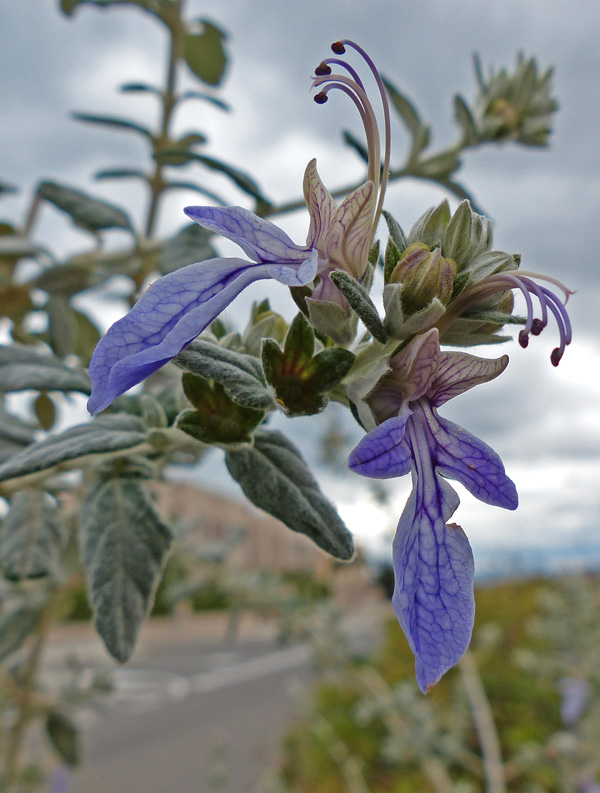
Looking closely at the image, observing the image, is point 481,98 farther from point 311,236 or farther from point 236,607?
point 236,607

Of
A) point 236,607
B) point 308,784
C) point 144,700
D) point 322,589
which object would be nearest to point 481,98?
point 236,607

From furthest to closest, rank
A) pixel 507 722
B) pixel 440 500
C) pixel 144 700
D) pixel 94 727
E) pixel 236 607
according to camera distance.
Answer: pixel 144 700 < pixel 94 727 < pixel 507 722 < pixel 236 607 < pixel 440 500

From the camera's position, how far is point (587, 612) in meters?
3.43

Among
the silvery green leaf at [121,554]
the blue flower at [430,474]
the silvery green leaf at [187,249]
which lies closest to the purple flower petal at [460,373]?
the blue flower at [430,474]

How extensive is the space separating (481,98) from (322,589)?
270 cm

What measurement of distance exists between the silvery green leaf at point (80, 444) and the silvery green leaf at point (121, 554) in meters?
0.07

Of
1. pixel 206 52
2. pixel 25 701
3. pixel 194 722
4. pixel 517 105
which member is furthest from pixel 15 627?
pixel 194 722

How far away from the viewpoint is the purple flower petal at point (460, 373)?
367 millimetres

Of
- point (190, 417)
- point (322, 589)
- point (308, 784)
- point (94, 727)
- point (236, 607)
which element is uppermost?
point (190, 417)

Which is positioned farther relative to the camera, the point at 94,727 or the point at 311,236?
the point at 94,727

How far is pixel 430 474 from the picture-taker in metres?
0.37

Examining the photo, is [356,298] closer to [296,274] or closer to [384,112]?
[296,274]

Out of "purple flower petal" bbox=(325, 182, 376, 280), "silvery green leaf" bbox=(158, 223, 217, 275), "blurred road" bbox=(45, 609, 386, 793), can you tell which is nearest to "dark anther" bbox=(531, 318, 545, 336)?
"purple flower petal" bbox=(325, 182, 376, 280)

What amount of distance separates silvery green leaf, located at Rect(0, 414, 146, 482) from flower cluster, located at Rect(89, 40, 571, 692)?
0.36ft
